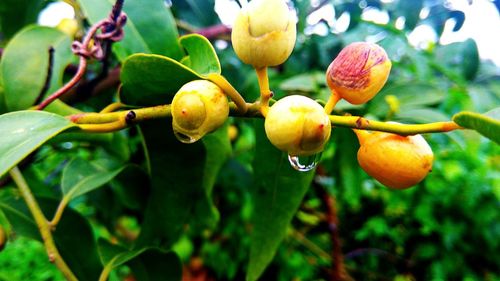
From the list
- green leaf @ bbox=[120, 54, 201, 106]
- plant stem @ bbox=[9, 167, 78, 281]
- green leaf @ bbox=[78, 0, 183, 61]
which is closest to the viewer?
green leaf @ bbox=[120, 54, 201, 106]

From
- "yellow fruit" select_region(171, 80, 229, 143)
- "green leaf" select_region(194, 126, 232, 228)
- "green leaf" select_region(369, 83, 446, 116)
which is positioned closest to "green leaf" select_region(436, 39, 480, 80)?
"green leaf" select_region(369, 83, 446, 116)

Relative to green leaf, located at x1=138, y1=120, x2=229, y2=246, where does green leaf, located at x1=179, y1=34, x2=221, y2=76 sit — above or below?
above

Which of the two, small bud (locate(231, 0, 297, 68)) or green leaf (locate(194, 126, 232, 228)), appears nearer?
small bud (locate(231, 0, 297, 68))

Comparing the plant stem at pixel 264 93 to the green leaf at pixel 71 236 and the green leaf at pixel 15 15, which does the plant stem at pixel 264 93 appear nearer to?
the green leaf at pixel 71 236

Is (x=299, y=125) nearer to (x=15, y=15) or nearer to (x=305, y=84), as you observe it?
(x=305, y=84)

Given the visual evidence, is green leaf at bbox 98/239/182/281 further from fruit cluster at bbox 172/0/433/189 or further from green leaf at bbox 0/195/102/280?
fruit cluster at bbox 172/0/433/189

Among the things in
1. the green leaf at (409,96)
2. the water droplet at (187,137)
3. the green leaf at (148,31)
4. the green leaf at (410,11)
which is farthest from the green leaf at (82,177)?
the green leaf at (410,11)

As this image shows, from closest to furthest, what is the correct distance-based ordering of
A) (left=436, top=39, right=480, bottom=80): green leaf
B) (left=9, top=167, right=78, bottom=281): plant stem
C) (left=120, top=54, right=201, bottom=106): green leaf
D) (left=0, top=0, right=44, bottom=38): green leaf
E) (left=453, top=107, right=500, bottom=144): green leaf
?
(left=453, top=107, right=500, bottom=144): green leaf → (left=120, top=54, right=201, bottom=106): green leaf → (left=9, top=167, right=78, bottom=281): plant stem → (left=0, top=0, right=44, bottom=38): green leaf → (left=436, top=39, right=480, bottom=80): green leaf
